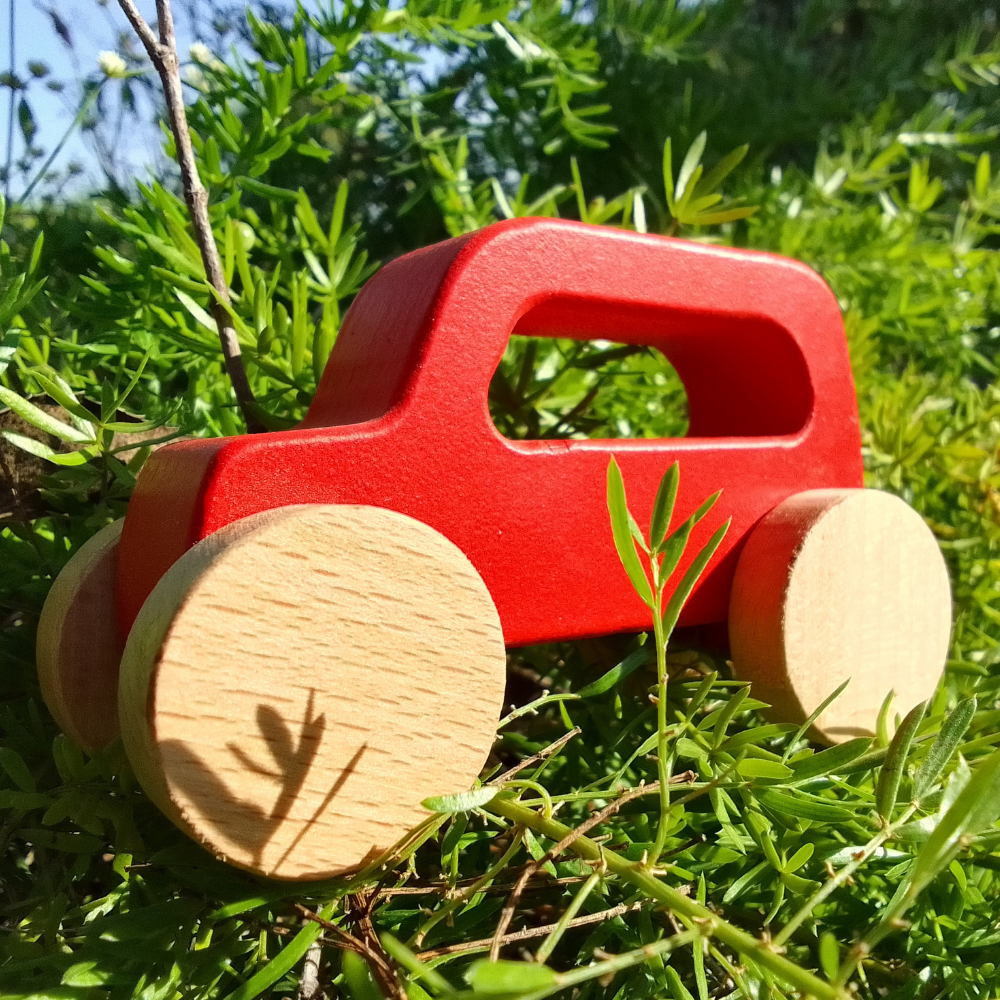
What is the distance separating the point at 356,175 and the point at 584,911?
0.64m

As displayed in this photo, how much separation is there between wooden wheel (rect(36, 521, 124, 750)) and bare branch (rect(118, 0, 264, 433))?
12cm

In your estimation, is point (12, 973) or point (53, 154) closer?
point (12, 973)

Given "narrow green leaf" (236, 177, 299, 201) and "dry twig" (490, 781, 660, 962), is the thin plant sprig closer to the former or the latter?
"dry twig" (490, 781, 660, 962)

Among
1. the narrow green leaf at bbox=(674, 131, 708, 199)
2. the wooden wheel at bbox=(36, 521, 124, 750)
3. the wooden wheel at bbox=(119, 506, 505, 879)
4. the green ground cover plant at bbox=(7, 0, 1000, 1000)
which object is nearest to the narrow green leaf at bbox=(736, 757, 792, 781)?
the green ground cover plant at bbox=(7, 0, 1000, 1000)

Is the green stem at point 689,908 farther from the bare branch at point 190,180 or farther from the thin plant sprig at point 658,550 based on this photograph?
the bare branch at point 190,180

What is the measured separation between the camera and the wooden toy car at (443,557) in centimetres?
31

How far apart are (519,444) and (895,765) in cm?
21

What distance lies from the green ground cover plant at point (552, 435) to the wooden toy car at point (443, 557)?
0.10 ft

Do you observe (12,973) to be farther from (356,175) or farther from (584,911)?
(356,175)

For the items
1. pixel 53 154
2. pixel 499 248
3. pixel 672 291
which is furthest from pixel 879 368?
pixel 53 154

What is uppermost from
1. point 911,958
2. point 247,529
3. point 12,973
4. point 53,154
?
point 53,154

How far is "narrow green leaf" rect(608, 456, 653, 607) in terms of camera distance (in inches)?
12.4

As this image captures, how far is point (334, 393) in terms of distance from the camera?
438 mm

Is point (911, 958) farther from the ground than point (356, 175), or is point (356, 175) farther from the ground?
point (356, 175)
